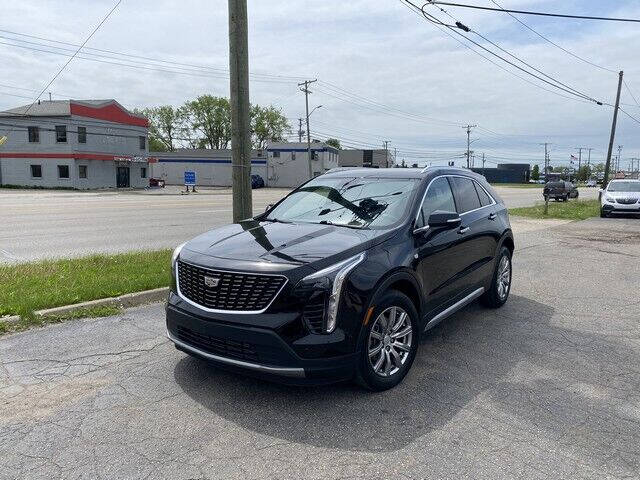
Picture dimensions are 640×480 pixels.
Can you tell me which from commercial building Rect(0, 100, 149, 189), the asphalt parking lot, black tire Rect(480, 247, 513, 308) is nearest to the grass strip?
the asphalt parking lot

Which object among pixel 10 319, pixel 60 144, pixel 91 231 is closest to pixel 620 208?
pixel 91 231

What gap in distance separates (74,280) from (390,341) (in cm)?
482

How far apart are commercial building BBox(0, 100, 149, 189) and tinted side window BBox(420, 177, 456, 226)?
49138 mm

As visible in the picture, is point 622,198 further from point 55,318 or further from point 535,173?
point 535,173

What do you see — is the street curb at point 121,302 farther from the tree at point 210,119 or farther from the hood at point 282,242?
the tree at point 210,119

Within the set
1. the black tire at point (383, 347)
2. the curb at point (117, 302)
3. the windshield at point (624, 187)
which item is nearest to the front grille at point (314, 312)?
the black tire at point (383, 347)

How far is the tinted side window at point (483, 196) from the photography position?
20.1ft

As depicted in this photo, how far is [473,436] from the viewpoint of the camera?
3264 millimetres

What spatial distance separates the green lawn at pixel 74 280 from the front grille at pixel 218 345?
8.61 ft

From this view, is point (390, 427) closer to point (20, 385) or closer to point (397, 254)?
point (397, 254)

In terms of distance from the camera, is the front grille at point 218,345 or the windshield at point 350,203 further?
the windshield at point 350,203

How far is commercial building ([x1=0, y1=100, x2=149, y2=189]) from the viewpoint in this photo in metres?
47.3

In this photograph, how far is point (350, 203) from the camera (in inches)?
191

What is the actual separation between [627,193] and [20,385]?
22.2 meters
